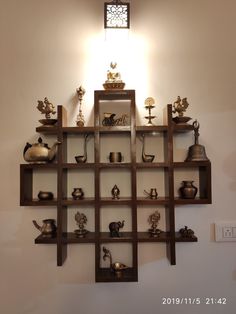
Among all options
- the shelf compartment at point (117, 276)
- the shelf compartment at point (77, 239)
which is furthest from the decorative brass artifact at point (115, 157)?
the shelf compartment at point (117, 276)

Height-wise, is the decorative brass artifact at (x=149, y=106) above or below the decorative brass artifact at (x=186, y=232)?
above

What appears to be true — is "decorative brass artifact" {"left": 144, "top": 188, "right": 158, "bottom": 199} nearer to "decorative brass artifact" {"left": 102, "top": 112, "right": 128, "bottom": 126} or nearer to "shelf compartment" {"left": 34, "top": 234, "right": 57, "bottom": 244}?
"decorative brass artifact" {"left": 102, "top": 112, "right": 128, "bottom": 126}

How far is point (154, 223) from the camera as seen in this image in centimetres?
121

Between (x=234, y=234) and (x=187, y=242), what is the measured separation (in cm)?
25

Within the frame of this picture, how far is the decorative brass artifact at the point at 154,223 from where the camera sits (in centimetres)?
118

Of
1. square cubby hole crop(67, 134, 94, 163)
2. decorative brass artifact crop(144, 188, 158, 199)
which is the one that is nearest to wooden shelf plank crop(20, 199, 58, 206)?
square cubby hole crop(67, 134, 94, 163)

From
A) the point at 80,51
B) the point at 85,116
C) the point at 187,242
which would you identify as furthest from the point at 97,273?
the point at 80,51

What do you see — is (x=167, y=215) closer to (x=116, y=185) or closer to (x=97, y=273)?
(x=116, y=185)

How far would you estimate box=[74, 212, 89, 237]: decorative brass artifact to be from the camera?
3.84 ft

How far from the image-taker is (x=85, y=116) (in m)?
1.27

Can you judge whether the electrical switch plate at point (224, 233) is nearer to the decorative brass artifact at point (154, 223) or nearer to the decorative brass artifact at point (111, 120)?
the decorative brass artifact at point (154, 223)

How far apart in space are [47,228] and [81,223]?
16cm

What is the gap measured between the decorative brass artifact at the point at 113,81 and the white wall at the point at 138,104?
90mm

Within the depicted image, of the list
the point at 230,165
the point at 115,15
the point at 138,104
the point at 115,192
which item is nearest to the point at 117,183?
the point at 115,192
